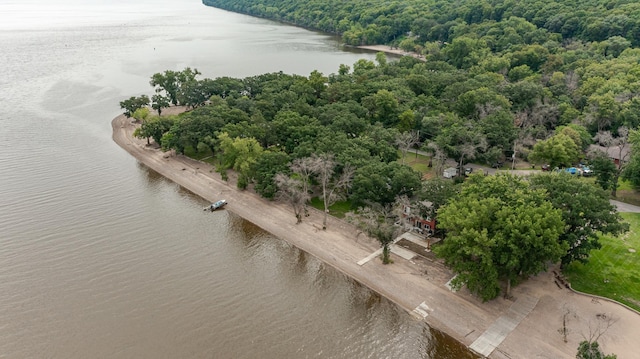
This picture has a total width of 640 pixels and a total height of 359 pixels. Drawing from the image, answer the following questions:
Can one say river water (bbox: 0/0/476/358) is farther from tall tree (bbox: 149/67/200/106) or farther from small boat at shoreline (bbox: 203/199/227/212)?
tall tree (bbox: 149/67/200/106)

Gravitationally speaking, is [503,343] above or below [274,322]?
above

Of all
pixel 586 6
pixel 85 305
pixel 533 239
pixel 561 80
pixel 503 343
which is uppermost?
pixel 586 6

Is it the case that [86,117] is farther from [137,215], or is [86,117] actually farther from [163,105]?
[137,215]

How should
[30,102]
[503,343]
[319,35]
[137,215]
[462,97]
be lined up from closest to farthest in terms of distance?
[503,343]
[137,215]
[462,97]
[30,102]
[319,35]

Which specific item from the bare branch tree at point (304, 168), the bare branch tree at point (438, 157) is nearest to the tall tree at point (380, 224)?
the bare branch tree at point (304, 168)

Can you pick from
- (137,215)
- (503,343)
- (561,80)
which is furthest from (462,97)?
(137,215)

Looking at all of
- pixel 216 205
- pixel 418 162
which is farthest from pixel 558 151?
pixel 216 205

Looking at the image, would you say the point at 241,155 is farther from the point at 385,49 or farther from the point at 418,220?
the point at 385,49

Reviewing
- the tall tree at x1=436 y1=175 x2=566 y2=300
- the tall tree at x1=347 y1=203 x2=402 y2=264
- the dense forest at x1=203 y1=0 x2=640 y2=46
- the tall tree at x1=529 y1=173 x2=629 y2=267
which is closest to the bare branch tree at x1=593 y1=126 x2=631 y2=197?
the tall tree at x1=529 y1=173 x2=629 y2=267
